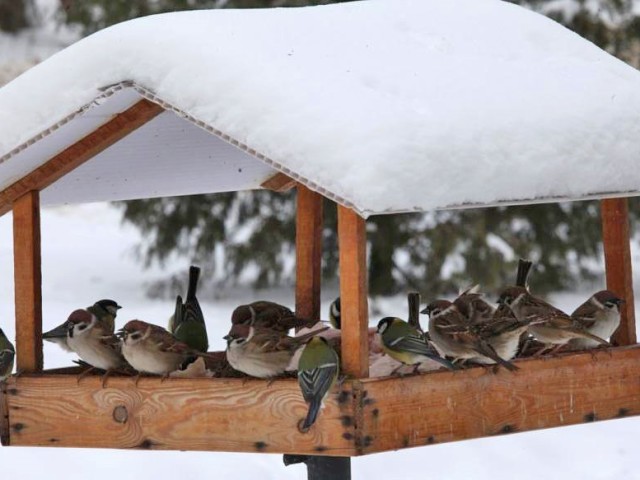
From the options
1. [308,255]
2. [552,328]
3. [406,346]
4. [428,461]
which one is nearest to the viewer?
[406,346]

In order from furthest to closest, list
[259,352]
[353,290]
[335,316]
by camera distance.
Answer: [335,316]
[259,352]
[353,290]

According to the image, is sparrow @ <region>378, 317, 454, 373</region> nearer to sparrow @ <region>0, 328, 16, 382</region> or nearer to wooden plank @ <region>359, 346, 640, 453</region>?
wooden plank @ <region>359, 346, 640, 453</region>

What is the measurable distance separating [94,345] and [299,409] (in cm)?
93

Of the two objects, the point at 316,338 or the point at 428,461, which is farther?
the point at 428,461

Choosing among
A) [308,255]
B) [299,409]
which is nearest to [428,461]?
[308,255]

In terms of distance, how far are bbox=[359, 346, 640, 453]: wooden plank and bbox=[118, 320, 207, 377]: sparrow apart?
86 centimetres

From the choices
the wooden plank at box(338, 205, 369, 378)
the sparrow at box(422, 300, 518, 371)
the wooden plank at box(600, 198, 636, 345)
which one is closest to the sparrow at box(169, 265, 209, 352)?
the sparrow at box(422, 300, 518, 371)

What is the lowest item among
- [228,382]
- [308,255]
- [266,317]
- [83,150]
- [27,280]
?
[228,382]

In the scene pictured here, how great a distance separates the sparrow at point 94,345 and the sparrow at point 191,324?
1.27 feet

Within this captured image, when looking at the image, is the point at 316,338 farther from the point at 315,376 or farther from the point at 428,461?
the point at 428,461

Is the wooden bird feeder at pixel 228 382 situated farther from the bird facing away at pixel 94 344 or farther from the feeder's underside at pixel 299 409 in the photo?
the bird facing away at pixel 94 344

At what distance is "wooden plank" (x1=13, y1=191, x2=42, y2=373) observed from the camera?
4.86m

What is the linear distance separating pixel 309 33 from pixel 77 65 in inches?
32.1

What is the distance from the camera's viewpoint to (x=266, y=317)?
529 cm
